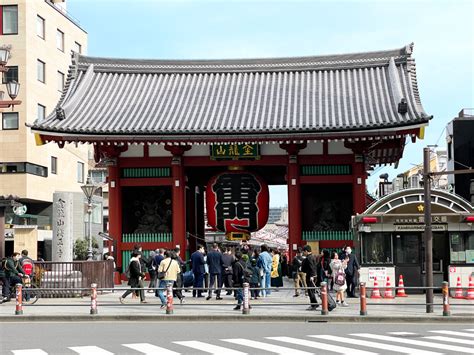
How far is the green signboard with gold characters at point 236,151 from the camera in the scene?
34.0 meters

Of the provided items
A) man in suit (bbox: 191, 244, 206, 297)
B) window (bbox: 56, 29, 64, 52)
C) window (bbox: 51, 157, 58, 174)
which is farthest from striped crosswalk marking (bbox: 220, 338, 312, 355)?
window (bbox: 56, 29, 64, 52)

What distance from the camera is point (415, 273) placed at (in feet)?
91.0

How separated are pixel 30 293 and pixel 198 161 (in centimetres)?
1040

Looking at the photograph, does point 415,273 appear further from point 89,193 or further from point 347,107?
point 89,193

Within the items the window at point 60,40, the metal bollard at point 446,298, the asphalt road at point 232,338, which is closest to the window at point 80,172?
the window at point 60,40

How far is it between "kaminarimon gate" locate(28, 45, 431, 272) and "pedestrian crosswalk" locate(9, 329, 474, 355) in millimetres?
15385

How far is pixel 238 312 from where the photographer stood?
72.5ft

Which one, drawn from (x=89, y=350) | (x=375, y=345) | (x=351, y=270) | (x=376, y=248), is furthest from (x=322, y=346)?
(x=376, y=248)

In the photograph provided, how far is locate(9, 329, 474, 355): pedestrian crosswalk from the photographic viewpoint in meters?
14.7

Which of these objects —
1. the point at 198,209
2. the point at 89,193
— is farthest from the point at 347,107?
the point at 89,193

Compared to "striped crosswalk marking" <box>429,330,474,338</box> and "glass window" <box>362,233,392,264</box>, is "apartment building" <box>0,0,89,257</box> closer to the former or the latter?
"glass window" <box>362,233,392,264</box>

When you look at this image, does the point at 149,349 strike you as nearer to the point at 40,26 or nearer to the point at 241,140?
the point at 241,140

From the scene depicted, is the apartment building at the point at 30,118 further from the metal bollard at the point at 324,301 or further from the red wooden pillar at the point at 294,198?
the metal bollard at the point at 324,301

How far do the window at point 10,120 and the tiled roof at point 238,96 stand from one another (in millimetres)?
20607
